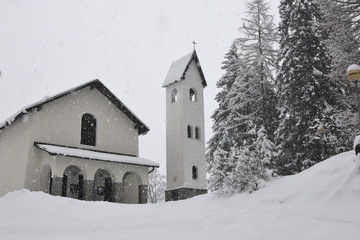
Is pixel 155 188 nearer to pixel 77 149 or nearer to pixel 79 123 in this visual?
pixel 79 123

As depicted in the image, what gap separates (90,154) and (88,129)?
Answer: 2749 mm

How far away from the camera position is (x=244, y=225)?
23.2ft

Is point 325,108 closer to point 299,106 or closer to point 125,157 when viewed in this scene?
point 299,106

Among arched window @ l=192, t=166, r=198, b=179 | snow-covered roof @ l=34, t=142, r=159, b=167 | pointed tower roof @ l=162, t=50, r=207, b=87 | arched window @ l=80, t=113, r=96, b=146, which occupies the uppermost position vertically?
pointed tower roof @ l=162, t=50, r=207, b=87

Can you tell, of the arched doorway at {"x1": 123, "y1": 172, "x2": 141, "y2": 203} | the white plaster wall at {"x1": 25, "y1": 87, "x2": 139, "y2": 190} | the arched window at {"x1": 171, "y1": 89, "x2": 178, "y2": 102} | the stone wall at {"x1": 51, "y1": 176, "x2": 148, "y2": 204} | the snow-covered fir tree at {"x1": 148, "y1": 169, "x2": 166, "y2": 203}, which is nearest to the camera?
the stone wall at {"x1": 51, "y1": 176, "x2": 148, "y2": 204}

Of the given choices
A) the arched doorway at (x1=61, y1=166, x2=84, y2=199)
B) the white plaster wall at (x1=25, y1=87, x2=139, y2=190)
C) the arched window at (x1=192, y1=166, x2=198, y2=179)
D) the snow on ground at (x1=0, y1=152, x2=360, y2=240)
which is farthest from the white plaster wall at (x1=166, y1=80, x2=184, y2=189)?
the snow on ground at (x1=0, y1=152, x2=360, y2=240)

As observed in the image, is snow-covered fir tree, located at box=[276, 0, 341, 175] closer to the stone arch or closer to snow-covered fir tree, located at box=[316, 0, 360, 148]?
snow-covered fir tree, located at box=[316, 0, 360, 148]

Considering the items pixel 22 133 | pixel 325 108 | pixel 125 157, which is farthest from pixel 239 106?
pixel 22 133

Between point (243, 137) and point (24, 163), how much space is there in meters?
13.8

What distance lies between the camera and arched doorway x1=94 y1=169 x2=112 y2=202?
22.2 meters

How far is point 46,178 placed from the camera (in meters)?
20.2

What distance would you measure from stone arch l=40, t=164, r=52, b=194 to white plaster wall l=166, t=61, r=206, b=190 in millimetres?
8754

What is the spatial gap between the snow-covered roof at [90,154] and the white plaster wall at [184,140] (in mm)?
3870

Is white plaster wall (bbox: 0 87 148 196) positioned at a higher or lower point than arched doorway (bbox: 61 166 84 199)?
higher
